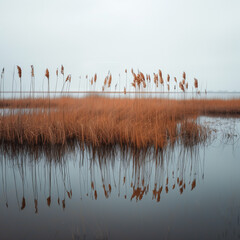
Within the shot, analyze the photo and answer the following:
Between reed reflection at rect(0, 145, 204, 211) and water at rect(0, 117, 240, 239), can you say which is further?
reed reflection at rect(0, 145, 204, 211)

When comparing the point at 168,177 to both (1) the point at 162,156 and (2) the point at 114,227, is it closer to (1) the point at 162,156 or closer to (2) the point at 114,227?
(1) the point at 162,156

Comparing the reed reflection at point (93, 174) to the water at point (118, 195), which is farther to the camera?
the reed reflection at point (93, 174)

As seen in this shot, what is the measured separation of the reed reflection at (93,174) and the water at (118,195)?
1 cm

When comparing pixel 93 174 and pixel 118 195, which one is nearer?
pixel 118 195

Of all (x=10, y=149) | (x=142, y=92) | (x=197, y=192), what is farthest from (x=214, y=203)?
(x=10, y=149)

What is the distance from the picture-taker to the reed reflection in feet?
7.42

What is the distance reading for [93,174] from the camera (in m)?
2.79

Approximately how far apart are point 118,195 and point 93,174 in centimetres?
65

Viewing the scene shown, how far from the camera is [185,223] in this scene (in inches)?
70.9

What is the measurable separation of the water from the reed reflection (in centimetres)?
1

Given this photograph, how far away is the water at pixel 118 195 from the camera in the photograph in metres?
1.73

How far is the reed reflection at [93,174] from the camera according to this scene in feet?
7.42

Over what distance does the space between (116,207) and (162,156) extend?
62.0 inches

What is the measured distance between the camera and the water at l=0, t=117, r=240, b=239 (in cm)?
173
